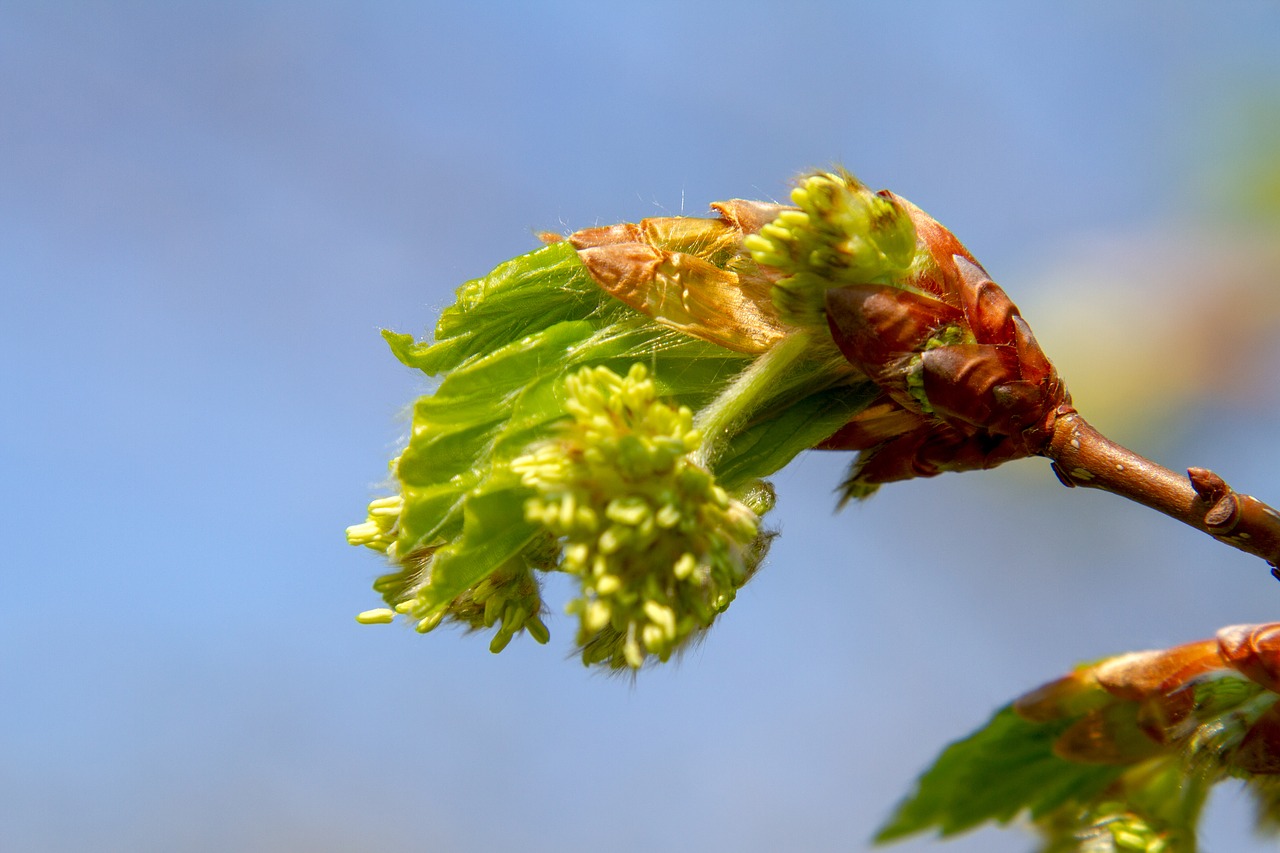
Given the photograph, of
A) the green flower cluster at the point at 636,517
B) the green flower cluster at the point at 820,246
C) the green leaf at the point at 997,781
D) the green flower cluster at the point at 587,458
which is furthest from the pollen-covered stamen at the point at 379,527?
the green leaf at the point at 997,781

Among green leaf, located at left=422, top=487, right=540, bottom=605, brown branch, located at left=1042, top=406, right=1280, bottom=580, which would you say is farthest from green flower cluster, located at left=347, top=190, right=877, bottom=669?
brown branch, located at left=1042, top=406, right=1280, bottom=580

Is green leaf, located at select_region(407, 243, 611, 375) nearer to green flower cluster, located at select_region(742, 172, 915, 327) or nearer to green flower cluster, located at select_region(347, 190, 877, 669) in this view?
green flower cluster, located at select_region(347, 190, 877, 669)

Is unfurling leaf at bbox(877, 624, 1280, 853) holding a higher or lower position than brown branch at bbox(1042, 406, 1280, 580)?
lower

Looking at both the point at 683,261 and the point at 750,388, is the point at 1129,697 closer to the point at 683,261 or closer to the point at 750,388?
the point at 750,388

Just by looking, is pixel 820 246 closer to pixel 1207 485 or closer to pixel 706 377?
pixel 706 377

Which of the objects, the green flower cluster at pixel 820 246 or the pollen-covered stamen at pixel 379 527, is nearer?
the green flower cluster at pixel 820 246

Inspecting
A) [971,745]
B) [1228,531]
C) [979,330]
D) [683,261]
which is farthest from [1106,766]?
[683,261]

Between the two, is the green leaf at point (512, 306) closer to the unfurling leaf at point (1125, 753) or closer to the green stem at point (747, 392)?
the green stem at point (747, 392)
